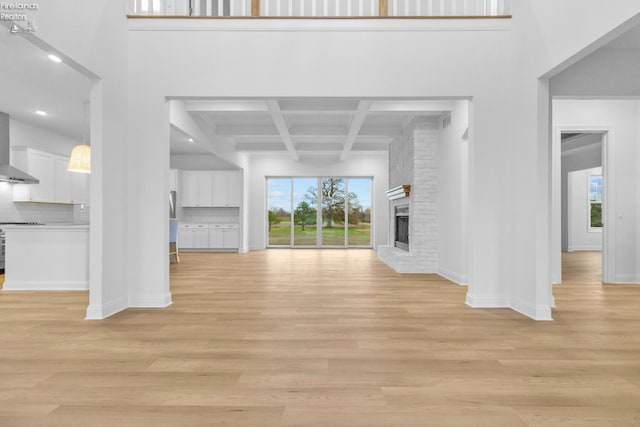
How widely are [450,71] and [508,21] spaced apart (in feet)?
2.58

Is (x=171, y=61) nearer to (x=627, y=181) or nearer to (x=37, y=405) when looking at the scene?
(x=37, y=405)

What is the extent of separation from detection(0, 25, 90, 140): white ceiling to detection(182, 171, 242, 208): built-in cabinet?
370 centimetres

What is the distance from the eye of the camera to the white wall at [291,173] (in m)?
11.7

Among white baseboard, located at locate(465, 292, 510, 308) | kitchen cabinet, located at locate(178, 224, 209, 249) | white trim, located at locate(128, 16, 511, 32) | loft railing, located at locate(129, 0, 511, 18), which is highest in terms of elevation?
loft railing, located at locate(129, 0, 511, 18)

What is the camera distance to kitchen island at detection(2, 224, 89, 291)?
16.3 ft

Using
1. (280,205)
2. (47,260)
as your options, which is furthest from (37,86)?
(280,205)

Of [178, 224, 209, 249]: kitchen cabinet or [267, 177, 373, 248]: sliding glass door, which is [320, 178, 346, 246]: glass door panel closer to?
[267, 177, 373, 248]: sliding glass door

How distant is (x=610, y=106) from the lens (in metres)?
5.51

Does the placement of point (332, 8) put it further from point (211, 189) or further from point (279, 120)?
point (211, 189)

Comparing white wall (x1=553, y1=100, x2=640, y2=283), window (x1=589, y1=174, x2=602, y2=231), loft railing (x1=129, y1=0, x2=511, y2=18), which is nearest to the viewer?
loft railing (x1=129, y1=0, x2=511, y2=18)

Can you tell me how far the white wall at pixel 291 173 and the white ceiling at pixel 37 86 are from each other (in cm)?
506

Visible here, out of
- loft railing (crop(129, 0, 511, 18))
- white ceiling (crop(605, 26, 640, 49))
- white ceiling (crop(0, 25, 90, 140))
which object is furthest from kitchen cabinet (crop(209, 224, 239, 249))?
white ceiling (crop(605, 26, 640, 49))

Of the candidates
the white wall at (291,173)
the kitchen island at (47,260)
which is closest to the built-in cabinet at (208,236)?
the white wall at (291,173)

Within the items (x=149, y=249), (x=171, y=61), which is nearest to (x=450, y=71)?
(x=171, y=61)
